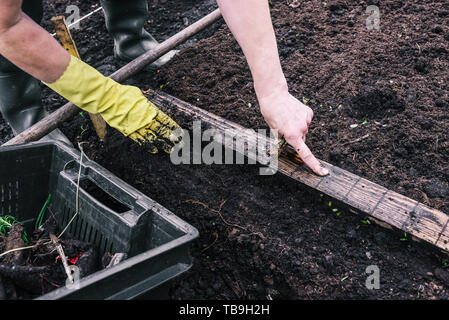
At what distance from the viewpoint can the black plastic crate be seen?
1.21m

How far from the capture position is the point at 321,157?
195 centimetres

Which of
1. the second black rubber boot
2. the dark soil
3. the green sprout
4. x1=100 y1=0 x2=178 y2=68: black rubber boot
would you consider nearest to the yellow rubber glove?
the dark soil

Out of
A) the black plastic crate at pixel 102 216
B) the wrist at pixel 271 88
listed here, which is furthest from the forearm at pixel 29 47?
the wrist at pixel 271 88

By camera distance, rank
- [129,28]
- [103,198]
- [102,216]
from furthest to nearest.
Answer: [129,28]
[103,198]
[102,216]

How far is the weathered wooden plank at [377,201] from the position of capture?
5.02 ft

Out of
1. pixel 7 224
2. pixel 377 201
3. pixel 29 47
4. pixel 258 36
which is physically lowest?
pixel 377 201

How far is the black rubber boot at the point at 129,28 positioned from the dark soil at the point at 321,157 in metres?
0.20

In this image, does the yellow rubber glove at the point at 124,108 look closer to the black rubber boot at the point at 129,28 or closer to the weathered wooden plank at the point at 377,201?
the weathered wooden plank at the point at 377,201

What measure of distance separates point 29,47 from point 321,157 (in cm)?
148

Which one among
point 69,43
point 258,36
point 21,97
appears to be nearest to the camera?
point 258,36

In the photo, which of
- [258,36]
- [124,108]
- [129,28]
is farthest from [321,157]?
[129,28]

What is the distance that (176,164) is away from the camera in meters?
2.06

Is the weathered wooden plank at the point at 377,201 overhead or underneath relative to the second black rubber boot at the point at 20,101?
underneath

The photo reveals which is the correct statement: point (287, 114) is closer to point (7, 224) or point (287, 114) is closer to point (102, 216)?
point (102, 216)
